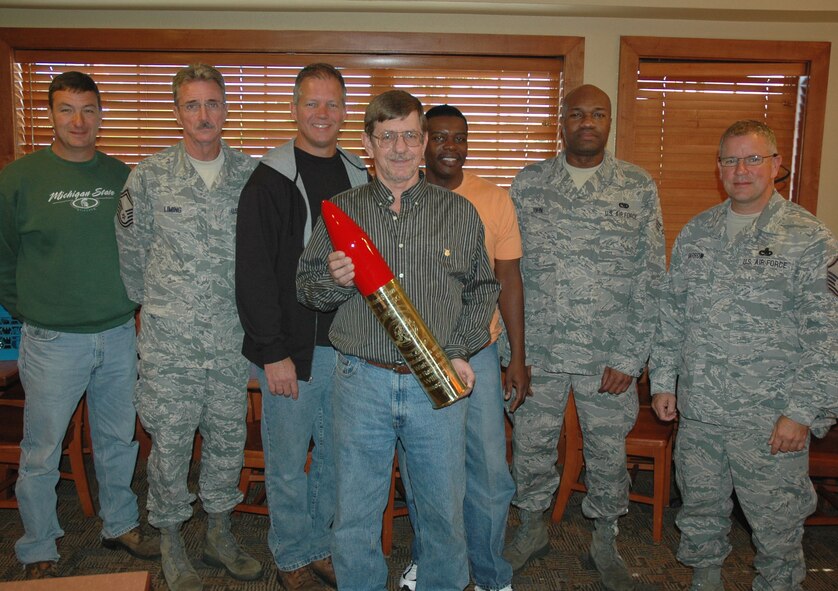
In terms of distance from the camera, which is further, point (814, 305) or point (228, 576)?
point (228, 576)

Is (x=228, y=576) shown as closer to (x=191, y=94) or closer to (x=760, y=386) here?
(x=191, y=94)

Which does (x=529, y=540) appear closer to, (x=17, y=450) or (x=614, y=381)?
(x=614, y=381)

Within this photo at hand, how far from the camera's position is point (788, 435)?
212 centimetres

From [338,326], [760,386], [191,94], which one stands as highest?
[191,94]

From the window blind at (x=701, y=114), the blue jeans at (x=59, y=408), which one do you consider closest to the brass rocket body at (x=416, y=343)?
the blue jeans at (x=59, y=408)

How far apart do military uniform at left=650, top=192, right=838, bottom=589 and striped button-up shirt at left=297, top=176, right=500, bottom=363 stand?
2.96 feet

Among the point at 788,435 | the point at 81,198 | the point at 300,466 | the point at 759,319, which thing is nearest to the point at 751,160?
the point at 759,319

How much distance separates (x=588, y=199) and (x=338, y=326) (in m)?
1.19

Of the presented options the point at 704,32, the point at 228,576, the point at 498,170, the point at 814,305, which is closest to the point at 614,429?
the point at 814,305

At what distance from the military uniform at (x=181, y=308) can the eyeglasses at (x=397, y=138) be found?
83cm

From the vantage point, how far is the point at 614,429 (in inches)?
102

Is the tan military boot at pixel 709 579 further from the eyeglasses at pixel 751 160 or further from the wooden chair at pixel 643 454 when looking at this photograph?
the eyeglasses at pixel 751 160

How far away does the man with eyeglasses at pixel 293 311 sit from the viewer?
7.26 ft

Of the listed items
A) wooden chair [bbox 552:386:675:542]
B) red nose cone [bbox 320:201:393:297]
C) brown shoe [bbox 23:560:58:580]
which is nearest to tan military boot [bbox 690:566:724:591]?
wooden chair [bbox 552:386:675:542]
